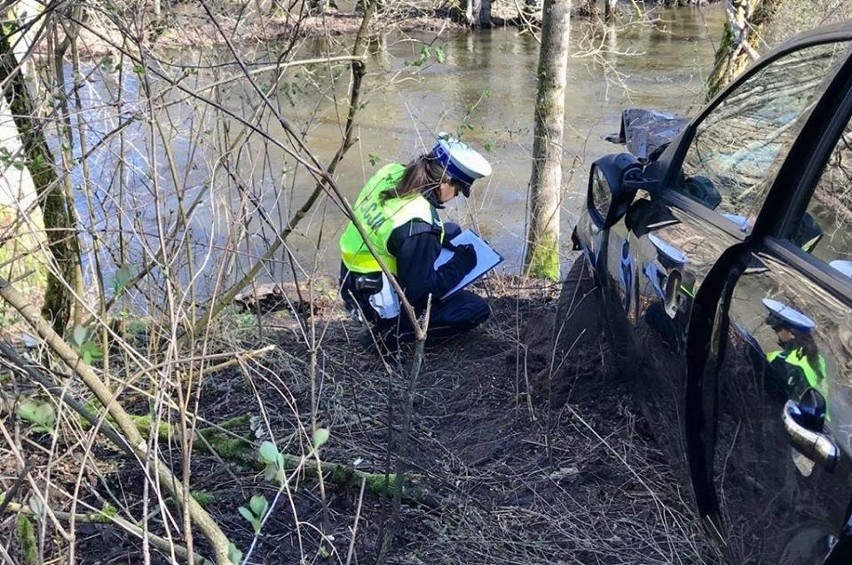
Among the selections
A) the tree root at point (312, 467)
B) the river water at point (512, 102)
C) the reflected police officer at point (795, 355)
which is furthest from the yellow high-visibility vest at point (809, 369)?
the river water at point (512, 102)

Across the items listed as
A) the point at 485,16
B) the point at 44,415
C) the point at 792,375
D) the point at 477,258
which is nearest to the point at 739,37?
the point at 477,258

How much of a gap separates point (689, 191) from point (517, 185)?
7.69 metres

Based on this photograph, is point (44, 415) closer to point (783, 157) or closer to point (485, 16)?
point (783, 157)

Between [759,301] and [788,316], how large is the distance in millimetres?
144

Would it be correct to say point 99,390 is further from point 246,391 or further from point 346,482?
point 246,391

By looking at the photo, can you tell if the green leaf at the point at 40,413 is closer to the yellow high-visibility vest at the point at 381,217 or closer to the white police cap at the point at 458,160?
the yellow high-visibility vest at the point at 381,217

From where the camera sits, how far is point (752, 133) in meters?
2.54

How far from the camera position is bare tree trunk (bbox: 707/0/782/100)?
690cm

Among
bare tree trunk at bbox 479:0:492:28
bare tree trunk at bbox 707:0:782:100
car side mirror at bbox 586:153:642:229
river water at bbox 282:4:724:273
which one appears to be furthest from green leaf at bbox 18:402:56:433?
bare tree trunk at bbox 479:0:492:28

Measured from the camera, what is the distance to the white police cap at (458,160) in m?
4.12

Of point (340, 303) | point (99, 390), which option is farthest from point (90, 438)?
point (340, 303)

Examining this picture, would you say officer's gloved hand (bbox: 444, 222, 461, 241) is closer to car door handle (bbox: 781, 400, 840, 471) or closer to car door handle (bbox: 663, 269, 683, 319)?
car door handle (bbox: 663, 269, 683, 319)

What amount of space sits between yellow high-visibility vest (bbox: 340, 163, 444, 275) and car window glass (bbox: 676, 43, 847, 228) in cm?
152

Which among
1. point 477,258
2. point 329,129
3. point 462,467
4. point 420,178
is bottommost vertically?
point 329,129
